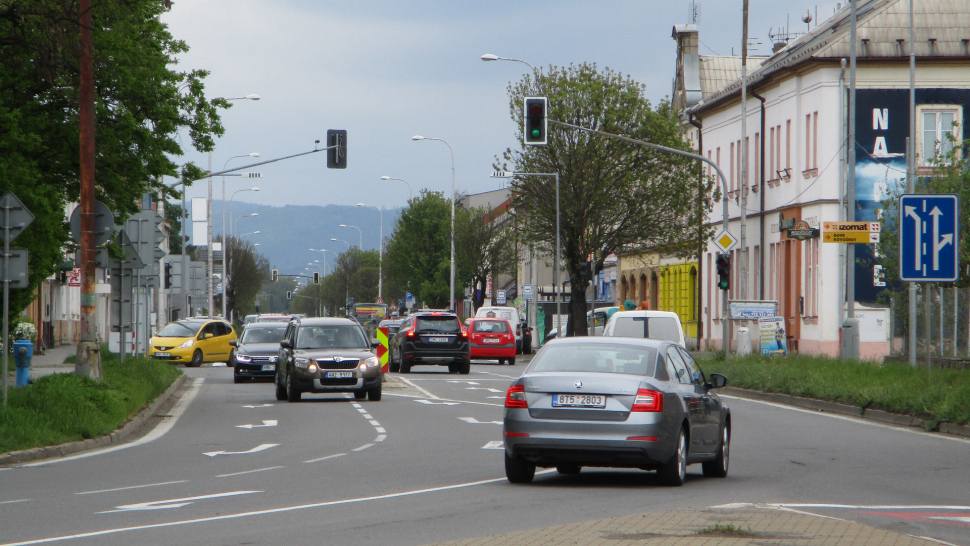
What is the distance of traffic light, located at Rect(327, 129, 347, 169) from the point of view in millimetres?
35812

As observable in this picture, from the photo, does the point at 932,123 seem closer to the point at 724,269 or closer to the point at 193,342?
the point at 724,269

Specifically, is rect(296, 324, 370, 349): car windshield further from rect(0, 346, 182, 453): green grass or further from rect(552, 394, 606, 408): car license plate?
rect(552, 394, 606, 408): car license plate

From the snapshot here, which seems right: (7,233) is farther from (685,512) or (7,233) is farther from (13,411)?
(685,512)

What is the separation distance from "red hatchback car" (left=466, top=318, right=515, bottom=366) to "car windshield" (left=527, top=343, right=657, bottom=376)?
121 ft

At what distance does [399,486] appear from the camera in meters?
12.8

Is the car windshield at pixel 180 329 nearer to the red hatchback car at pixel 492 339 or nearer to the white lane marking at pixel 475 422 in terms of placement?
the red hatchback car at pixel 492 339

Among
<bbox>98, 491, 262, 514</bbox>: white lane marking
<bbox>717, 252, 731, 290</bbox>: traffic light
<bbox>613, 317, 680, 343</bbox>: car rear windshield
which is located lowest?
<bbox>98, 491, 262, 514</bbox>: white lane marking

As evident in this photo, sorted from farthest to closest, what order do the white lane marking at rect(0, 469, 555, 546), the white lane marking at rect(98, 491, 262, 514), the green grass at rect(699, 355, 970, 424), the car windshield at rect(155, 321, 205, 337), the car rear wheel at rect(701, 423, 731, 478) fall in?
the car windshield at rect(155, 321, 205, 337) → the green grass at rect(699, 355, 970, 424) → the car rear wheel at rect(701, 423, 731, 478) → the white lane marking at rect(98, 491, 262, 514) → the white lane marking at rect(0, 469, 555, 546)

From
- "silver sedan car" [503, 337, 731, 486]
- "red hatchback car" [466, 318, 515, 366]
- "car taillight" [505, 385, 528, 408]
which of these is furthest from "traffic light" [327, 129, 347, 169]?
"car taillight" [505, 385, 528, 408]

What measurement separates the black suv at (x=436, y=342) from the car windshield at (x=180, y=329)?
951 cm

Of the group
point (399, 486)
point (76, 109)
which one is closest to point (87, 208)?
point (76, 109)

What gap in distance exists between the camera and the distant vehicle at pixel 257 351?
35.9m

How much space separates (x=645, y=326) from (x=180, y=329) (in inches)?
910

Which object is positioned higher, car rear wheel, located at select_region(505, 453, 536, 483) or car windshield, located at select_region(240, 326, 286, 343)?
car windshield, located at select_region(240, 326, 286, 343)
